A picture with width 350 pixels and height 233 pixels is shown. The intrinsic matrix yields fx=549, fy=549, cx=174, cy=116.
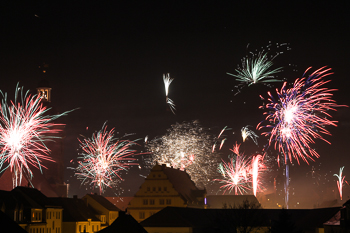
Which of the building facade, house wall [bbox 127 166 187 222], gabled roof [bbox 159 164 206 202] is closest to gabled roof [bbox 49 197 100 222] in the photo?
house wall [bbox 127 166 187 222]

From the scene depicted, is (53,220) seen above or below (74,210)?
below

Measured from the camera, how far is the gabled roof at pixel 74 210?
83.4 m

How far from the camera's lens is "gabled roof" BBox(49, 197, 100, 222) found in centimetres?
8344

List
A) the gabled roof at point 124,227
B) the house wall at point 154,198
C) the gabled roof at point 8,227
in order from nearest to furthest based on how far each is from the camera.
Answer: the gabled roof at point 8,227 < the gabled roof at point 124,227 < the house wall at point 154,198

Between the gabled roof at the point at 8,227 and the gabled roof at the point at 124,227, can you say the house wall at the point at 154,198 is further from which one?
the gabled roof at the point at 8,227

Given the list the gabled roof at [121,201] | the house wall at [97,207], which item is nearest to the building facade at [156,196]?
the house wall at [97,207]

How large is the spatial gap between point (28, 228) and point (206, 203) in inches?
1982

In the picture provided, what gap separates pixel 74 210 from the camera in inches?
3398

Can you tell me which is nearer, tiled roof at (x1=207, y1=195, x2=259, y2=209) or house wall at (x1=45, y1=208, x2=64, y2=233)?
house wall at (x1=45, y1=208, x2=64, y2=233)

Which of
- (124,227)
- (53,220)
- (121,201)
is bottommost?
(124,227)

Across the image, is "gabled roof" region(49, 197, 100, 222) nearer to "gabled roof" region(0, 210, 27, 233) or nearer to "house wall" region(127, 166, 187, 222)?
"house wall" region(127, 166, 187, 222)

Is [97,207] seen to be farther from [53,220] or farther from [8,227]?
[8,227]

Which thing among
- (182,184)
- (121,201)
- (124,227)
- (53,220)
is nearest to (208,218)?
(53,220)

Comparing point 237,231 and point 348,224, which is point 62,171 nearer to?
point 237,231
